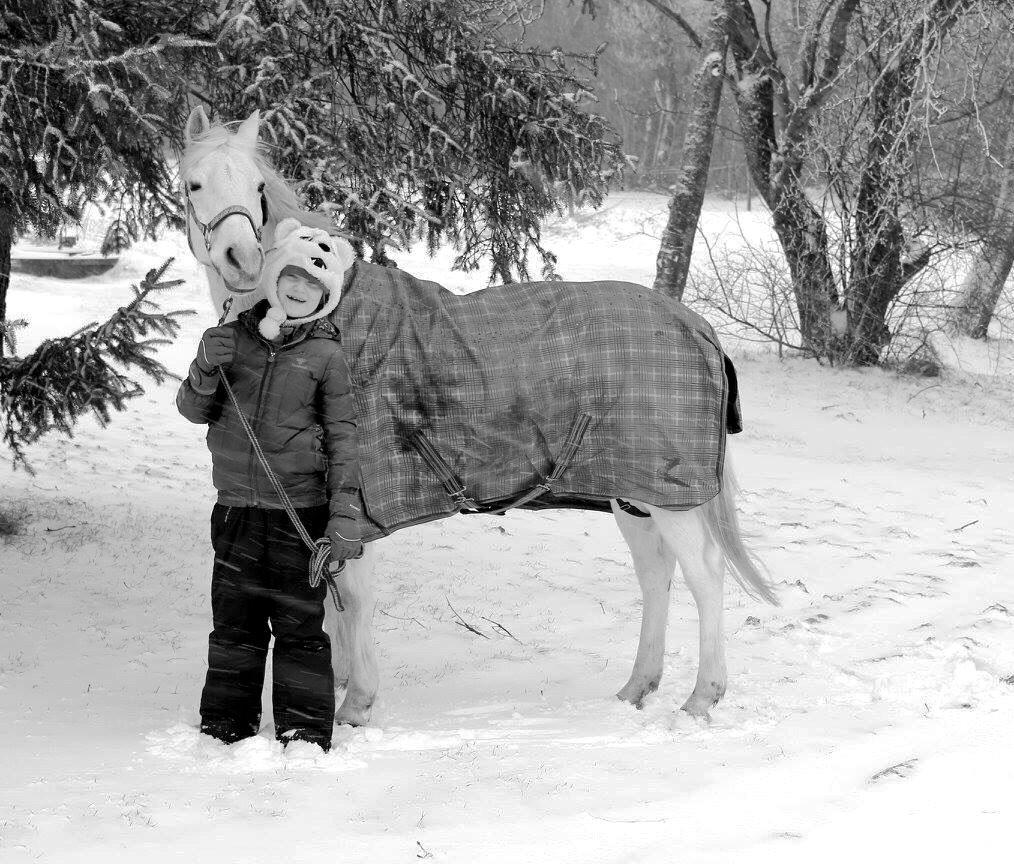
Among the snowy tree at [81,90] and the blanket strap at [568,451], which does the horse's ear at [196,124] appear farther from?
the blanket strap at [568,451]

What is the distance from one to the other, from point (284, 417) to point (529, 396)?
0.89m

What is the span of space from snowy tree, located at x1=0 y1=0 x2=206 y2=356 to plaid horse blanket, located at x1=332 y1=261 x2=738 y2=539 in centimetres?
119

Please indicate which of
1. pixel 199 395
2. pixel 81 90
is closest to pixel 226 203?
pixel 199 395

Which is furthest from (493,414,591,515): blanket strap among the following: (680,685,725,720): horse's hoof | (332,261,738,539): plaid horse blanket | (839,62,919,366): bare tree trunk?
(839,62,919,366): bare tree trunk

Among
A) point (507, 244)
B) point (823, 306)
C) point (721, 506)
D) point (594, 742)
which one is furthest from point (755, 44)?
point (594, 742)

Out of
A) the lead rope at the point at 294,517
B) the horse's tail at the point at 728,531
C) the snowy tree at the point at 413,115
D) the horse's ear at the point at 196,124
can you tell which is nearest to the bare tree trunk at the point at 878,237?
the snowy tree at the point at 413,115

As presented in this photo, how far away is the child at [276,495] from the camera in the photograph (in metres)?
3.16

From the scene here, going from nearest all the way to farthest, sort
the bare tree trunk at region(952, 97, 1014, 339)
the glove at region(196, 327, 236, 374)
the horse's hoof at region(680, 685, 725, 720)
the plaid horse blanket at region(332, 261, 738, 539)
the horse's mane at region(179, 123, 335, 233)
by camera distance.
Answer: the glove at region(196, 327, 236, 374) → the horse's mane at region(179, 123, 335, 233) → the plaid horse blanket at region(332, 261, 738, 539) → the horse's hoof at region(680, 685, 725, 720) → the bare tree trunk at region(952, 97, 1014, 339)

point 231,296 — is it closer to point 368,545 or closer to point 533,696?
point 368,545

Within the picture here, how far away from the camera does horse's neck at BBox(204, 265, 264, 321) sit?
3.29 metres

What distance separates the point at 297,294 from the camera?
3096mm

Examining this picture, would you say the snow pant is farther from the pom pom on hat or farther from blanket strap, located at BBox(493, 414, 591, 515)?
blanket strap, located at BBox(493, 414, 591, 515)

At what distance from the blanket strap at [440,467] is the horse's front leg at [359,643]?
0.38 meters

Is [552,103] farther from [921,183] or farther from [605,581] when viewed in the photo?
[921,183]
